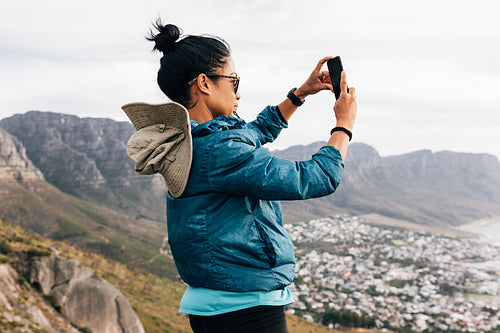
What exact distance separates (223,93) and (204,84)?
90 millimetres

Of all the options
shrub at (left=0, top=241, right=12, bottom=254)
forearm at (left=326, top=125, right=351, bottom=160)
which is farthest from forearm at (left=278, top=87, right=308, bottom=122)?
shrub at (left=0, top=241, right=12, bottom=254)

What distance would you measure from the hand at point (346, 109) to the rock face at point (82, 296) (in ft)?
68.0

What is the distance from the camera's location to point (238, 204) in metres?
1.49

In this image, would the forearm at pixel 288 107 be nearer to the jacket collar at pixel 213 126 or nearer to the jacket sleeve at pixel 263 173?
the jacket collar at pixel 213 126

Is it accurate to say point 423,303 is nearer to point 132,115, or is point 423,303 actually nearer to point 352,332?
point 352,332

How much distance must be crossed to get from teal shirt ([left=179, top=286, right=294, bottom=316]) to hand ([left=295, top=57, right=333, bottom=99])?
1119mm

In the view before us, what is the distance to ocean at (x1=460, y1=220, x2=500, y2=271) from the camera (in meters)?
96.4

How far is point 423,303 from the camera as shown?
6253 cm

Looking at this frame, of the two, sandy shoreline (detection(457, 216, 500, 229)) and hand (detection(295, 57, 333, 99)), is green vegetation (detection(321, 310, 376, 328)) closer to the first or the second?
hand (detection(295, 57, 333, 99))

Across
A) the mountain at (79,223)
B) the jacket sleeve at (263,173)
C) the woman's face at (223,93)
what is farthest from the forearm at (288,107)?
the mountain at (79,223)

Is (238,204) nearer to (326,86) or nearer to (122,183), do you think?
(326,86)

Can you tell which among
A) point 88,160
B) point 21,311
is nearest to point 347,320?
point 21,311

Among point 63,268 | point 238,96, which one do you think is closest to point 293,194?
point 238,96

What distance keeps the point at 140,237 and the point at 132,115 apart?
83.3 m
